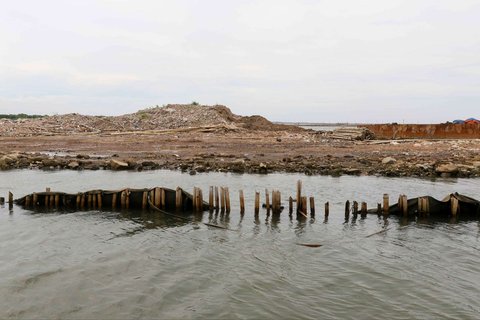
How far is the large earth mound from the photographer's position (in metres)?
46.1

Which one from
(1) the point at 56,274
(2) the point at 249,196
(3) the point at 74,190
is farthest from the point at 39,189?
(1) the point at 56,274

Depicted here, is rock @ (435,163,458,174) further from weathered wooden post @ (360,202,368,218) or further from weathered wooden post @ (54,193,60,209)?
weathered wooden post @ (54,193,60,209)

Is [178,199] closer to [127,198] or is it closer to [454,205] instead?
[127,198]

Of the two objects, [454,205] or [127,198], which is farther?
[127,198]

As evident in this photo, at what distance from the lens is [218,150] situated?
3195 centimetres

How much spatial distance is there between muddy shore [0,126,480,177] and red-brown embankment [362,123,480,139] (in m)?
8.51

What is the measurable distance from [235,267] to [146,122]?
41808 mm

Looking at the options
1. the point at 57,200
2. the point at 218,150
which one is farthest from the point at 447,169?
Result: the point at 57,200

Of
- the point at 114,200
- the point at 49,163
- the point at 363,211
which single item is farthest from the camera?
the point at 49,163

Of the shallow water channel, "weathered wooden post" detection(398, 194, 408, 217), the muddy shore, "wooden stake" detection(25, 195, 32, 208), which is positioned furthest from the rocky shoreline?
"wooden stake" detection(25, 195, 32, 208)

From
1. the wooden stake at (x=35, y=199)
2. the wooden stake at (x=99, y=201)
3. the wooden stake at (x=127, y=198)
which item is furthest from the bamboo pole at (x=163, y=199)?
the wooden stake at (x=35, y=199)

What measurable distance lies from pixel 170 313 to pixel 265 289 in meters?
2.01

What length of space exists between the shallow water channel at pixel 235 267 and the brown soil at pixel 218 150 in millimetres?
9500

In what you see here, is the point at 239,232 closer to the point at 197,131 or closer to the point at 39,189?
the point at 39,189
